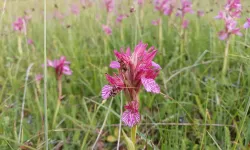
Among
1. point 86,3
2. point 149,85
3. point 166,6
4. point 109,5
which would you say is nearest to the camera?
point 149,85

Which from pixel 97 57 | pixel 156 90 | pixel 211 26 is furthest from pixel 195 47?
pixel 156 90

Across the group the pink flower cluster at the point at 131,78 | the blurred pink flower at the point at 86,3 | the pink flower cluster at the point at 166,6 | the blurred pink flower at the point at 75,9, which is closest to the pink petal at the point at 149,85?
the pink flower cluster at the point at 131,78

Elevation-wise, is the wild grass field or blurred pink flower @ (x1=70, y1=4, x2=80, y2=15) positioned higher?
blurred pink flower @ (x1=70, y1=4, x2=80, y2=15)

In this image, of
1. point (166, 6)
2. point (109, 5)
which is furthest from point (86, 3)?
point (166, 6)

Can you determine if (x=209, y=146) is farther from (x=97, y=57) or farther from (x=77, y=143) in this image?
(x=97, y=57)

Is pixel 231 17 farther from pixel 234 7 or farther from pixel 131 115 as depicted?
pixel 131 115

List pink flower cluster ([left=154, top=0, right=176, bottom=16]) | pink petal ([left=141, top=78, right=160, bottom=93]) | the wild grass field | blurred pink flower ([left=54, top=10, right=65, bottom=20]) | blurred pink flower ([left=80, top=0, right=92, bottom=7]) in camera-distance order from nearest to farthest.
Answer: pink petal ([left=141, top=78, right=160, bottom=93])
the wild grass field
pink flower cluster ([left=154, top=0, right=176, bottom=16])
blurred pink flower ([left=80, top=0, right=92, bottom=7])
blurred pink flower ([left=54, top=10, right=65, bottom=20])

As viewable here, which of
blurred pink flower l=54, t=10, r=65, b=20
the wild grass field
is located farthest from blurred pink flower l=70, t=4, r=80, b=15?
the wild grass field

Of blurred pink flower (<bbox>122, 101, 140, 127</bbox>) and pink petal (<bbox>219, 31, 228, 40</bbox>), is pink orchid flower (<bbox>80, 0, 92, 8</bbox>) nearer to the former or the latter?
pink petal (<bbox>219, 31, 228, 40</bbox>)
